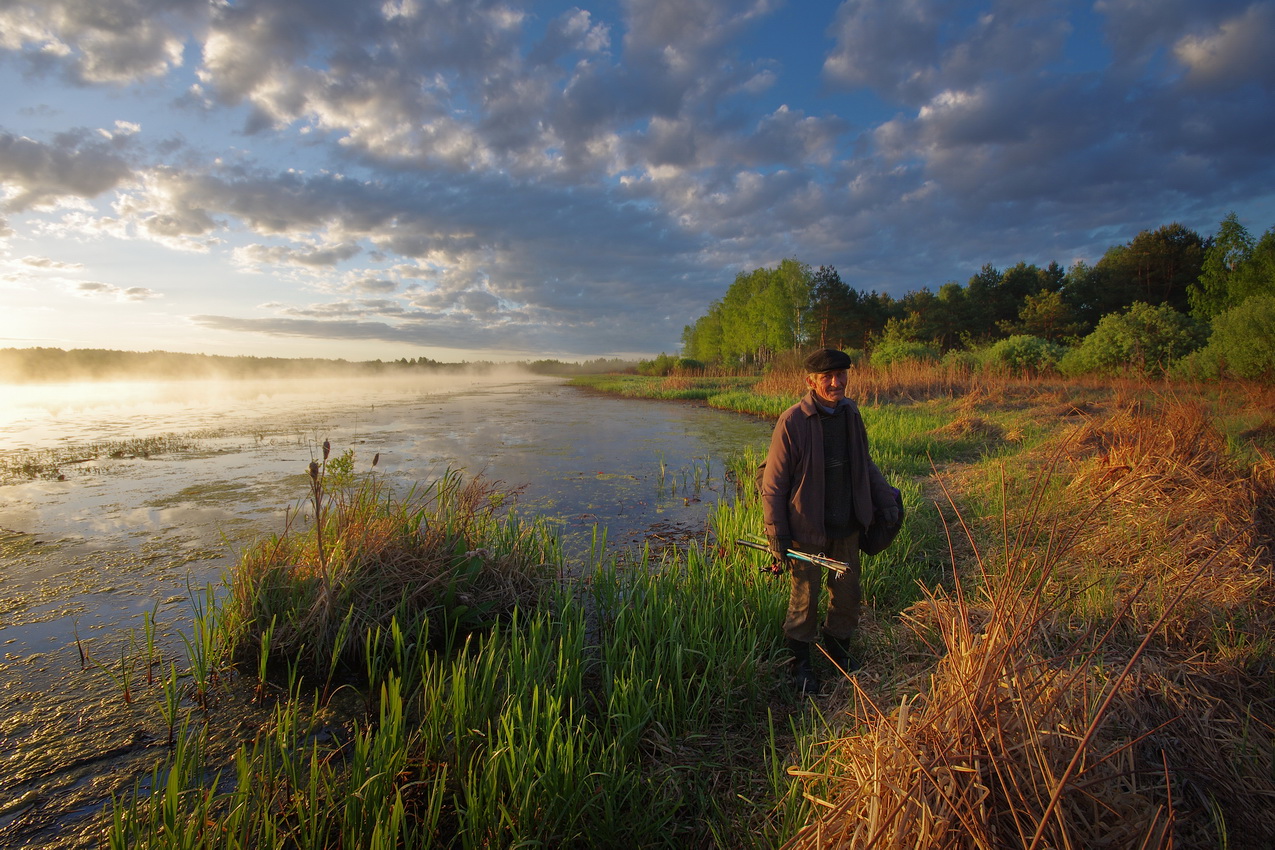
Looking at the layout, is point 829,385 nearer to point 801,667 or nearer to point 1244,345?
point 801,667

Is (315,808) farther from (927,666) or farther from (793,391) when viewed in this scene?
(793,391)

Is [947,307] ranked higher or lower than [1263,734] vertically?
higher

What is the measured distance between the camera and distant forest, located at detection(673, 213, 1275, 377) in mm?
17266

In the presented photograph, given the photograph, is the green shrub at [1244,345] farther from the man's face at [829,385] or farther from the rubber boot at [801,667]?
the rubber boot at [801,667]

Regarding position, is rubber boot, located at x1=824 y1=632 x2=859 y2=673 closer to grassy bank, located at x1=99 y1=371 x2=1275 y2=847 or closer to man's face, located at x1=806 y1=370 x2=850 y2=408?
grassy bank, located at x1=99 y1=371 x2=1275 y2=847

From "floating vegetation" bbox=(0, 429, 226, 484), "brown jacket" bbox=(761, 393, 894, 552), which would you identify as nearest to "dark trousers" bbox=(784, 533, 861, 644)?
"brown jacket" bbox=(761, 393, 894, 552)

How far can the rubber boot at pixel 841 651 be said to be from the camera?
3.64m

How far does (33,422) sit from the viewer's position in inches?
632

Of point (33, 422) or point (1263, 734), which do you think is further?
point (33, 422)

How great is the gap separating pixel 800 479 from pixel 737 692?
4.55 feet

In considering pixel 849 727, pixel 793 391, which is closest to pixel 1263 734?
pixel 849 727

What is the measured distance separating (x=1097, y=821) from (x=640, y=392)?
109 ft

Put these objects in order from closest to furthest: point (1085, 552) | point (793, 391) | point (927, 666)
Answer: point (927, 666) < point (1085, 552) < point (793, 391)

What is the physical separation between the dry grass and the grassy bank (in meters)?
0.01
